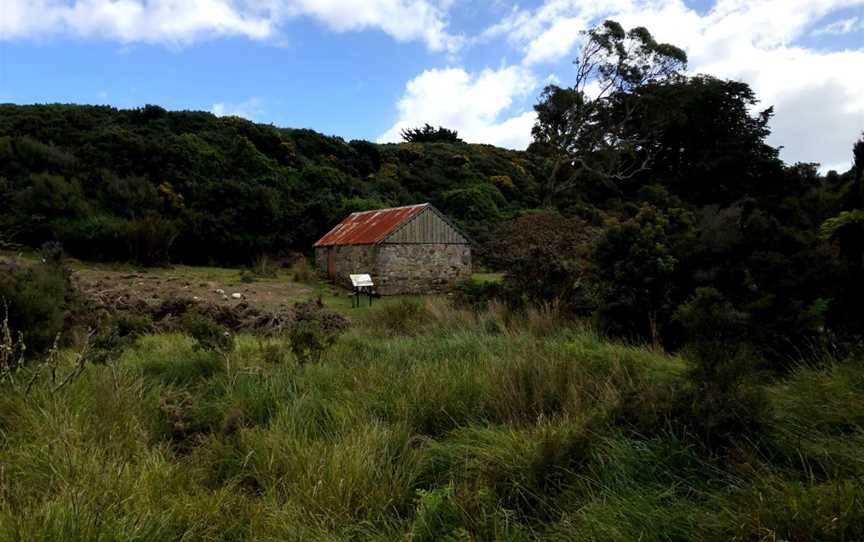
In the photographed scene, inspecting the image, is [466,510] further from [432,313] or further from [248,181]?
[248,181]

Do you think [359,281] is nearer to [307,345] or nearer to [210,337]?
[210,337]

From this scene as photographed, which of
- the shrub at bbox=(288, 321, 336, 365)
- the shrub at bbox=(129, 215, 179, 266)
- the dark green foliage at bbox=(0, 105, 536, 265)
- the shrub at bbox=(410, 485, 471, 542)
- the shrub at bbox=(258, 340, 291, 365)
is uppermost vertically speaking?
the dark green foliage at bbox=(0, 105, 536, 265)

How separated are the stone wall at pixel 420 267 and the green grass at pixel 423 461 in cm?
1518

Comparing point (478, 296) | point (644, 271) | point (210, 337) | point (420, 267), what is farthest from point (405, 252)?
point (210, 337)

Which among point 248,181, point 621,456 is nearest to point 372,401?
point 621,456

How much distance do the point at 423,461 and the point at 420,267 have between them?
17.7m

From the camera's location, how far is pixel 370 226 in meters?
22.0

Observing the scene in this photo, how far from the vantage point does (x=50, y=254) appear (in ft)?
28.9

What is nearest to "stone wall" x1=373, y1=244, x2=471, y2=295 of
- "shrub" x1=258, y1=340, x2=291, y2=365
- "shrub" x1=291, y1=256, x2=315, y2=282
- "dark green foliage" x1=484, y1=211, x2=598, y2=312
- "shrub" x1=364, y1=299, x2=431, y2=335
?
"shrub" x1=291, y1=256, x2=315, y2=282

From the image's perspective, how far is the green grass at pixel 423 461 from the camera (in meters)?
2.40

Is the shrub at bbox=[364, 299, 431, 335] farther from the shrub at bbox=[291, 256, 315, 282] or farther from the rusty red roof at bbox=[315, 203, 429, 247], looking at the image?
the shrub at bbox=[291, 256, 315, 282]

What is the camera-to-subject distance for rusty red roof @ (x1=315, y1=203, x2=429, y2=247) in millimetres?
20453

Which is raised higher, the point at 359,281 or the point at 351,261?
the point at 351,261

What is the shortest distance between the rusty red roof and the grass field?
15.7 meters
